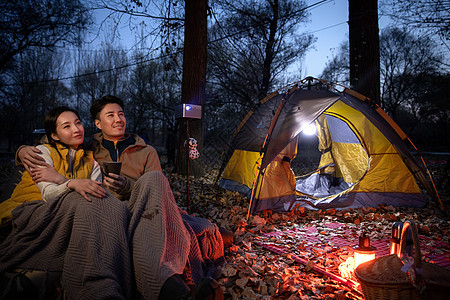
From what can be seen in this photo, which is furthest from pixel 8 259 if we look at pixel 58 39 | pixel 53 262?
pixel 58 39

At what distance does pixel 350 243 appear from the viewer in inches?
127

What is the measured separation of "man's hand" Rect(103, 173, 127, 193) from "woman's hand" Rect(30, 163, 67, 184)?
0.28 metres

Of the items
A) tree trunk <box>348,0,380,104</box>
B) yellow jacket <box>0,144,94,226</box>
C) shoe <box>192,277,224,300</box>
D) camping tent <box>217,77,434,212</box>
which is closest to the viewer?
shoe <box>192,277,224,300</box>

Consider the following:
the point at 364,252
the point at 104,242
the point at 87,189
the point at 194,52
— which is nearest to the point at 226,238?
the point at 364,252

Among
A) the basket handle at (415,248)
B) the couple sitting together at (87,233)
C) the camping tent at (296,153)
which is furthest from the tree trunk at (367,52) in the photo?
the couple sitting together at (87,233)

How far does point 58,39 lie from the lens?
38.2ft

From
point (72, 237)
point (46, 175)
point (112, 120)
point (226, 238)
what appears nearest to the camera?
point (72, 237)

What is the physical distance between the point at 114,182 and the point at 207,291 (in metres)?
1.01

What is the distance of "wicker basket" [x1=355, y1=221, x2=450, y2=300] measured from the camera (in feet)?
4.82

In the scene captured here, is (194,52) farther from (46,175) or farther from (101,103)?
(46,175)

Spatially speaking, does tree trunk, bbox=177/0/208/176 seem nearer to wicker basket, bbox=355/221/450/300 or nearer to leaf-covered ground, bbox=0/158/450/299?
leaf-covered ground, bbox=0/158/450/299

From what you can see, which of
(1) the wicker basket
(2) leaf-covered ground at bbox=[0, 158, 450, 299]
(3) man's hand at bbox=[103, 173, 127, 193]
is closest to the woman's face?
(3) man's hand at bbox=[103, 173, 127, 193]

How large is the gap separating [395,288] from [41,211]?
213cm

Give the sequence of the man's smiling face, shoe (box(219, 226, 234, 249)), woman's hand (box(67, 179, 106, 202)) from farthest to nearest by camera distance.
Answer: shoe (box(219, 226, 234, 249)) < the man's smiling face < woman's hand (box(67, 179, 106, 202))
